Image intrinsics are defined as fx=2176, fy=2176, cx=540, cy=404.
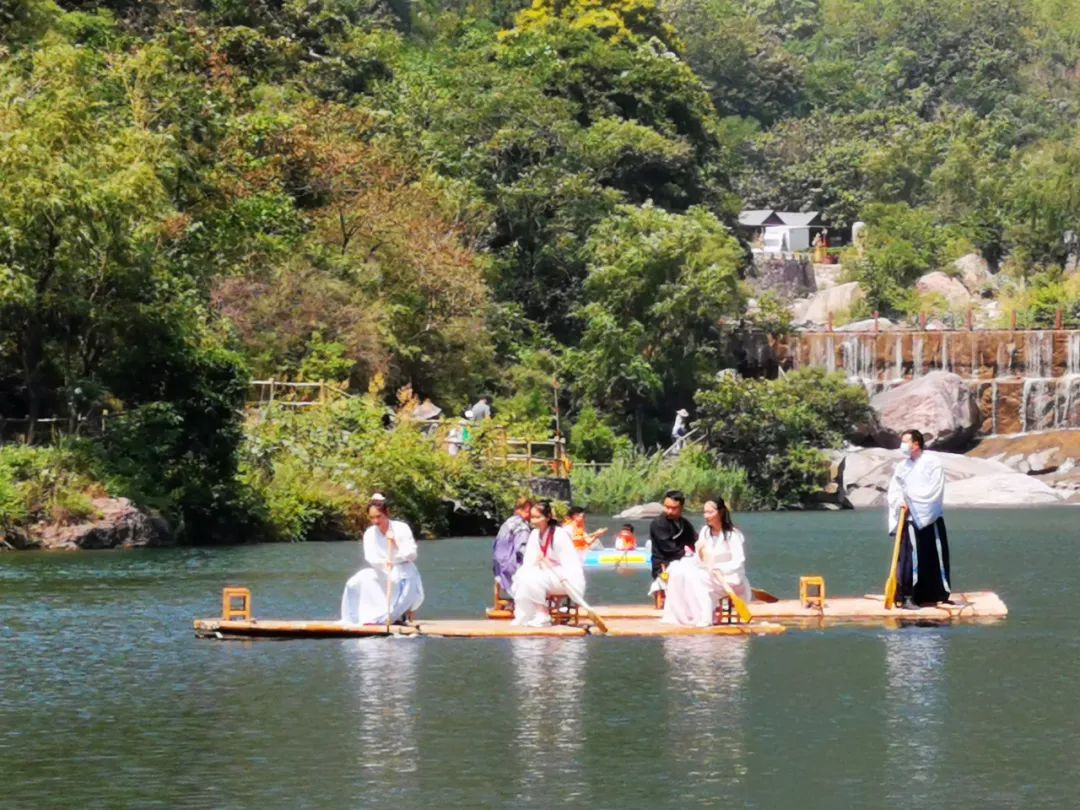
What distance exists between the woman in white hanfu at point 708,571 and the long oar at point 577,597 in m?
0.94

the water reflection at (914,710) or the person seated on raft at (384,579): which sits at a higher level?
the person seated on raft at (384,579)

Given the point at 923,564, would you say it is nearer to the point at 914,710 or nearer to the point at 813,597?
the point at 813,597

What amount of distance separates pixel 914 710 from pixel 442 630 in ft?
19.8

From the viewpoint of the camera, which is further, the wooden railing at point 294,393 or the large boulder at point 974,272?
the large boulder at point 974,272

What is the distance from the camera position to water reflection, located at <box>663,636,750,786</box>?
16328mm

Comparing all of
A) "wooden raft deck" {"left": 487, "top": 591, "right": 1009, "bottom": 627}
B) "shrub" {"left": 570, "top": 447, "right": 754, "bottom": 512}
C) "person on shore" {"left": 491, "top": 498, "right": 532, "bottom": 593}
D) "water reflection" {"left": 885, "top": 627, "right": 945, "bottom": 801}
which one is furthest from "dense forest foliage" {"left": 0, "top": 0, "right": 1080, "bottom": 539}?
"water reflection" {"left": 885, "top": 627, "right": 945, "bottom": 801}

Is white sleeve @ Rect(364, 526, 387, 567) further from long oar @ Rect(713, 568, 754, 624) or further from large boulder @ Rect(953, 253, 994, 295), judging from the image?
large boulder @ Rect(953, 253, 994, 295)

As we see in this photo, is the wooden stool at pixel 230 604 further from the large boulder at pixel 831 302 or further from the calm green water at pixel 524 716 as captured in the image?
the large boulder at pixel 831 302

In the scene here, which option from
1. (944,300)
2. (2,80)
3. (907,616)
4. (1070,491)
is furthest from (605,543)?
(944,300)

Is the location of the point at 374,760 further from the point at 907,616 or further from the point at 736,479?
the point at 736,479

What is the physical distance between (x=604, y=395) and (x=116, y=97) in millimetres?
19406

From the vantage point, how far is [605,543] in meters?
44.3

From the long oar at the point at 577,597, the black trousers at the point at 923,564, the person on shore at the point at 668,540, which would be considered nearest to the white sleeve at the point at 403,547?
the long oar at the point at 577,597

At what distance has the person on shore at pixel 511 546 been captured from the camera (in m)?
25.2
